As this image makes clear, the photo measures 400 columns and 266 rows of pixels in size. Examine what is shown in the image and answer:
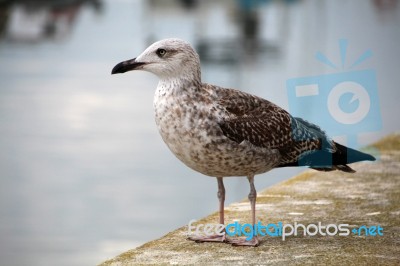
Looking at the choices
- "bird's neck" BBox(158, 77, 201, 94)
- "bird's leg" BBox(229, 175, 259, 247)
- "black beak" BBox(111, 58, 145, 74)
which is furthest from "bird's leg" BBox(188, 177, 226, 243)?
"black beak" BBox(111, 58, 145, 74)

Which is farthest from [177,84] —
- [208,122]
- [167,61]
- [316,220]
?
[316,220]

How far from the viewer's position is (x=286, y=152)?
6.56 meters

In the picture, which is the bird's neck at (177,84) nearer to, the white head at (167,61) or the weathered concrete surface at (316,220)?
the white head at (167,61)

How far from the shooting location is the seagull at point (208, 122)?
6.05 m

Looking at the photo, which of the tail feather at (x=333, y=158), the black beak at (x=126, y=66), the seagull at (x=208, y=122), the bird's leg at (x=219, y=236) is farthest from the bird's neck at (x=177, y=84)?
the tail feather at (x=333, y=158)

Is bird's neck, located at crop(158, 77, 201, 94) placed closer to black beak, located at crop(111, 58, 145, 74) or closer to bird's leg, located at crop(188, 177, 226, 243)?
black beak, located at crop(111, 58, 145, 74)

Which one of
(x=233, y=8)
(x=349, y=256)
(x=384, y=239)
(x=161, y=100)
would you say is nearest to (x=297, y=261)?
(x=349, y=256)

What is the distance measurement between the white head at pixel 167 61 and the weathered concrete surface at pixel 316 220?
3.87 feet

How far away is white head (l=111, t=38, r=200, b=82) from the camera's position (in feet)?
19.9

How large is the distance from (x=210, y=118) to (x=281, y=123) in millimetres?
663

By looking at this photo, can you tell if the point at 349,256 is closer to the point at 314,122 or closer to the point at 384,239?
the point at 384,239

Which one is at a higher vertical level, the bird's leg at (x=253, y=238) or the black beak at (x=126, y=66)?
the black beak at (x=126, y=66)

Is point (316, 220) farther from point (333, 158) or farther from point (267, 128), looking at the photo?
point (267, 128)

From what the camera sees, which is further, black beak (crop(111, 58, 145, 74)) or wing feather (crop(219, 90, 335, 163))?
wing feather (crop(219, 90, 335, 163))
